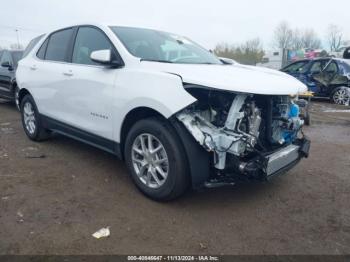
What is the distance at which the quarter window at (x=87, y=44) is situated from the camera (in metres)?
3.95

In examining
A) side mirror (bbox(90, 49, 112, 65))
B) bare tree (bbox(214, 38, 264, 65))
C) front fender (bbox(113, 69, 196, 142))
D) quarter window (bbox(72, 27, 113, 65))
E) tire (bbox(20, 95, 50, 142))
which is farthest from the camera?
bare tree (bbox(214, 38, 264, 65))

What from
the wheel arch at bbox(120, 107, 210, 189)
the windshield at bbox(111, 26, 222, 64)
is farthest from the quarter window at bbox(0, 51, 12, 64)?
the wheel arch at bbox(120, 107, 210, 189)

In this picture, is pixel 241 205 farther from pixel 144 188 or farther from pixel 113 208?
pixel 113 208

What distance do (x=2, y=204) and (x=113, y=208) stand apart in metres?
1.11

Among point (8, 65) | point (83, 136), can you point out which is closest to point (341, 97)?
point (83, 136)

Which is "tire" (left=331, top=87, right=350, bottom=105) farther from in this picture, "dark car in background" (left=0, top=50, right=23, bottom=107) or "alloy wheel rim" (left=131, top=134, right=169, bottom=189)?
"dark car in background" (left=0, top=50, right=23, bottom=107)

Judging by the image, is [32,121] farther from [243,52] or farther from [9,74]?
[243,52]

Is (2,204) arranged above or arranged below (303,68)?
below

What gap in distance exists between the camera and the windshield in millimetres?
3746

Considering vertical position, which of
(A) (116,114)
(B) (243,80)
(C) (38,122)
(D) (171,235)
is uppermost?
(B) (243,80)

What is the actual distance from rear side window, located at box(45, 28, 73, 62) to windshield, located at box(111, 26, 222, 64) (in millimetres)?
961

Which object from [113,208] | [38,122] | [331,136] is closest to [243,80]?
[113,208]

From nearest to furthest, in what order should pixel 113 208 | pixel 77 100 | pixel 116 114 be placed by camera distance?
pixel 113 208, pixel 116 114, pixel 77 100

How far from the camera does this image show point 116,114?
3.58 m
